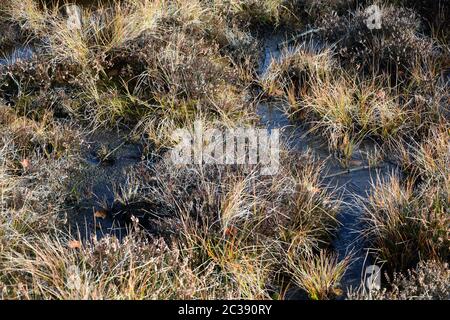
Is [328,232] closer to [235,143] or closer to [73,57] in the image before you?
[235,143]

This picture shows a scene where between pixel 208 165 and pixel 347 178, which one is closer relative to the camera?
pixel 208 165

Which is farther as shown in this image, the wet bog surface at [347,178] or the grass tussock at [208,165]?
the wet bog surface at [347,178]

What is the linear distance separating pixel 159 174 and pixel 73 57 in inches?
100

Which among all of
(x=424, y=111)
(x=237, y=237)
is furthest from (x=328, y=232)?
(x=424, y=111)

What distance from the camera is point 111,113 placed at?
6715 mm

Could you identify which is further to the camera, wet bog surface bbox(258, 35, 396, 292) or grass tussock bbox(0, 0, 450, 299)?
wet bog surface bbox(258, 35, 396, 292)

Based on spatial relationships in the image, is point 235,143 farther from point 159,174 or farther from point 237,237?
point 237,237

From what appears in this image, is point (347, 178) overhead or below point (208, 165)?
below

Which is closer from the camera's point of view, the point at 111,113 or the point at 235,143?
the point at 235,143

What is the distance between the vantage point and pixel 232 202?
4.96m
